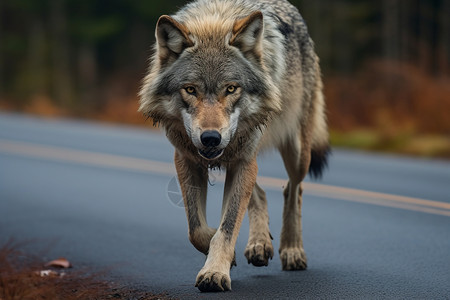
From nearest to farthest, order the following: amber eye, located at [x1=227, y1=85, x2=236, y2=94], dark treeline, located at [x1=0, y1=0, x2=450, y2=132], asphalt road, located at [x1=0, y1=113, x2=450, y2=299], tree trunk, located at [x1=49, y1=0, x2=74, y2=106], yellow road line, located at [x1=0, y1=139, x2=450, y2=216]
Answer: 1. amber eye, located at [x1=227, y1=85, x2=236, y2=94]
2. asphalt road, located at [x1=0, y1=113, x2=450, y2=299]
3. yellow road line, located at [x1=0, y1=139, x2=450, y2=216]
4. dark treeline, located at [x1=0, y1=0, x2=450, y2=132]
5. tree trunk, located at [x1=49, y1=0, x2=74, y2=106]

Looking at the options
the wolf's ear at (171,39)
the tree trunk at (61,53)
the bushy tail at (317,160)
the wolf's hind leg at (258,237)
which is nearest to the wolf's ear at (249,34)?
the wolf's ear at (171,39)

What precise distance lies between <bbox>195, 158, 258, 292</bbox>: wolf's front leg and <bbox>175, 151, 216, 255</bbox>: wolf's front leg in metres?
0.15

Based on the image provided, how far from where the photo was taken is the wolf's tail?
6.96 metres

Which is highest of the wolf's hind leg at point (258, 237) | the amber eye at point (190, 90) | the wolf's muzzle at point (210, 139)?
the amber eye at point (190, 90)

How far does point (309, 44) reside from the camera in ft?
22.9

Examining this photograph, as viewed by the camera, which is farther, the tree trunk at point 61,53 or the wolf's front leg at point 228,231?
the tree trunk at point 61,53

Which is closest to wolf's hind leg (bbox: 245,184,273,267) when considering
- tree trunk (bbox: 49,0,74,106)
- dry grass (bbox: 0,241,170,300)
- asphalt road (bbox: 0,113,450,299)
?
asphalt road (bbox: 0,113,450,299)

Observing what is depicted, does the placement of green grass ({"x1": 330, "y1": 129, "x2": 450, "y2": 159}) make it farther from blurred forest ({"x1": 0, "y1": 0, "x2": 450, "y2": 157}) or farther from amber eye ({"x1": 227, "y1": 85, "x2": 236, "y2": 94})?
amber eye ({"x1": 227, "y1": 85, "x2": 236, "y2": 94})

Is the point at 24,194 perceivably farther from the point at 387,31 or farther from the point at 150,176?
the point at 387,31

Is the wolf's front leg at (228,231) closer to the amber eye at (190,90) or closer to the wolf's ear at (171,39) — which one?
the amber eye at (190,90)

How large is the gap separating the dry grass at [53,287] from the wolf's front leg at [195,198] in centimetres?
49

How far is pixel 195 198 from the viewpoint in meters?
5.41

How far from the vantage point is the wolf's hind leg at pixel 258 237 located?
5676mm

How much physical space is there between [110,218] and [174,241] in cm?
146
